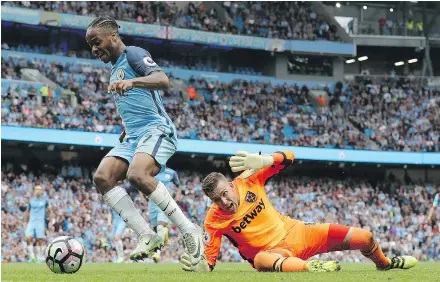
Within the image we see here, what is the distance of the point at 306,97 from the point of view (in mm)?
39281

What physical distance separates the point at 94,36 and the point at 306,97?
31.4 meters

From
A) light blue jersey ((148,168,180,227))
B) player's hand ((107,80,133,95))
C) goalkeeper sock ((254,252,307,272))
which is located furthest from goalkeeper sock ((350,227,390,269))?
light blue jersey ((148,168,180,227))

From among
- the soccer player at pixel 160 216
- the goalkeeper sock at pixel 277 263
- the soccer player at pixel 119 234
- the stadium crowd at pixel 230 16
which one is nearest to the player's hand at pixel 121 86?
the goalkeeper sock at pixel 277 263

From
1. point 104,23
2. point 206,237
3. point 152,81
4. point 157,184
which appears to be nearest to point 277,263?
point 206,237

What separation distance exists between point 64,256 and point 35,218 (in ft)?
37.8

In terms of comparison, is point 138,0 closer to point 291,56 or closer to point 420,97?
point 291,56

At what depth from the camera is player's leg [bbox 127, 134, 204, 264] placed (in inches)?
316

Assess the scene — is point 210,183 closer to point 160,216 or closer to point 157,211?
point 157,211

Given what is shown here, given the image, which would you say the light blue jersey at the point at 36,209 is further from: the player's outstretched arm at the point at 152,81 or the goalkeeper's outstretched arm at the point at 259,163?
the player's outstretched arm at the point at 152,81

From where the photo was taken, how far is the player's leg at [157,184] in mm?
8016

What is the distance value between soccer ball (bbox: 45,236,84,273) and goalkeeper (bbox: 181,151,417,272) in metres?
1.23

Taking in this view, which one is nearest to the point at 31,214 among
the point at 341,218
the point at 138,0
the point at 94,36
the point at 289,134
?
the point at 94,36

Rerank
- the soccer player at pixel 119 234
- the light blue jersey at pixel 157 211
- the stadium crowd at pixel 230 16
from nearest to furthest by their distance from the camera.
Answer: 1. the light blue jersey at pixel 157 211
2. the soccer player at pixel 119 234
3. the stadium crowd at pixel 230 16

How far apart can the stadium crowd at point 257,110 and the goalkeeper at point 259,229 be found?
2009 cm
